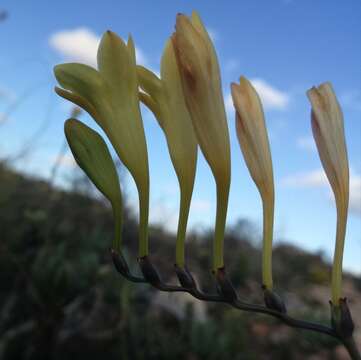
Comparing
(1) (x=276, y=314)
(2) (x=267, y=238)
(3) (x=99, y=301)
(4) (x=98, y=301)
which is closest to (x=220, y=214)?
(2) (x=267, y=238)

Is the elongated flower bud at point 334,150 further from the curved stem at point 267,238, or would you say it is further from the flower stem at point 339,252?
the curved stem at point 267,238

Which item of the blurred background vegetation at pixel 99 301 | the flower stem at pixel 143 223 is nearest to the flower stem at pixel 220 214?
the flower stem at pixel 143 223

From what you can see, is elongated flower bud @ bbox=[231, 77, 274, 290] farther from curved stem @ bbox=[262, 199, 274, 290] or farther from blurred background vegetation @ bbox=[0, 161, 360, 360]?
blurred background vegetation @ bbox=[0, 161, 360, 360]

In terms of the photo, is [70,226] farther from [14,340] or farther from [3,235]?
[14,340]

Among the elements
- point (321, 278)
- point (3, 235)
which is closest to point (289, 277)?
point (321, 278)

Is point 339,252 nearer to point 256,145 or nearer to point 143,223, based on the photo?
point 256,145

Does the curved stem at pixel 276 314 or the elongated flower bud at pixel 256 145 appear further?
the elongated flower bud at pixel 256 145
